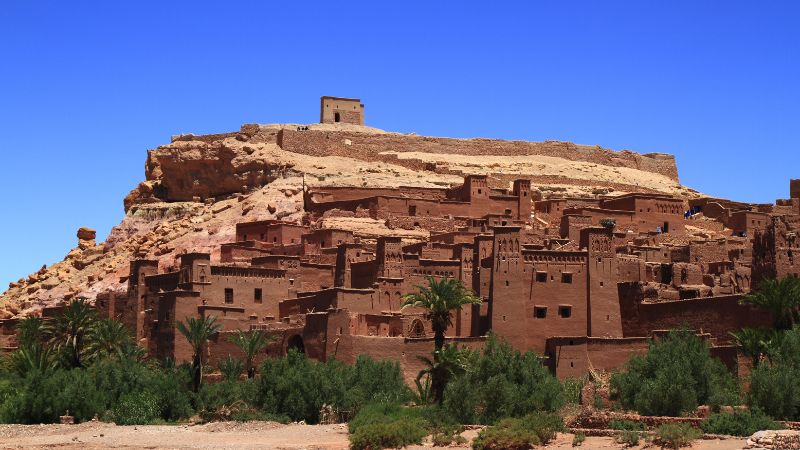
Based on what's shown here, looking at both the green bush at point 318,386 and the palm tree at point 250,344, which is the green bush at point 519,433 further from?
the palm tree at point 250,344

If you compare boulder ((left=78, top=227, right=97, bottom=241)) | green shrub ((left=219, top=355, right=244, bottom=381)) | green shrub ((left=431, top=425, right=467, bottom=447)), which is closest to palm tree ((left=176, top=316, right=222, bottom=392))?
green shrub ((left=219, top=355, right=244, bottom=381))

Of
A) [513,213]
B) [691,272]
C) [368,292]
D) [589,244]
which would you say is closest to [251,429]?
[368,292]

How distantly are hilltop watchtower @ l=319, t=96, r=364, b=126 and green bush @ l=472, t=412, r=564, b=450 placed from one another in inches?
2266

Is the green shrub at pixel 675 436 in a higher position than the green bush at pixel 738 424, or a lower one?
lower

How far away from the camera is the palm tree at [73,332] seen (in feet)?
188

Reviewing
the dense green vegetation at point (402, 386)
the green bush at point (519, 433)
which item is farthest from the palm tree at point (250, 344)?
the green bush at point (519, 433)

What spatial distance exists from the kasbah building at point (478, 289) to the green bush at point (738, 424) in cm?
970

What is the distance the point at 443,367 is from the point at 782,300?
1028 cm

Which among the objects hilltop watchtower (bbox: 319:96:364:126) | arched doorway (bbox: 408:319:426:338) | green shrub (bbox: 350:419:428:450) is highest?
hilltop watchtower (bbox: 319:96:364:126)

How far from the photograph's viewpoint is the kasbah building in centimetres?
5216

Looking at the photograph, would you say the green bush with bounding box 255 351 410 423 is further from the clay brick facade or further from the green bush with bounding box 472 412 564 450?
the green bush with bounding box 472 412 564 450

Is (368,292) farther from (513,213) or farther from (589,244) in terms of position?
(513,213)

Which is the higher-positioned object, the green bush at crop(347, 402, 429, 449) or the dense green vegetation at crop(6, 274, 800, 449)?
the dense green vegetation at crop(6, 274, 800, 449)

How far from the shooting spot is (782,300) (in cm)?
4791
